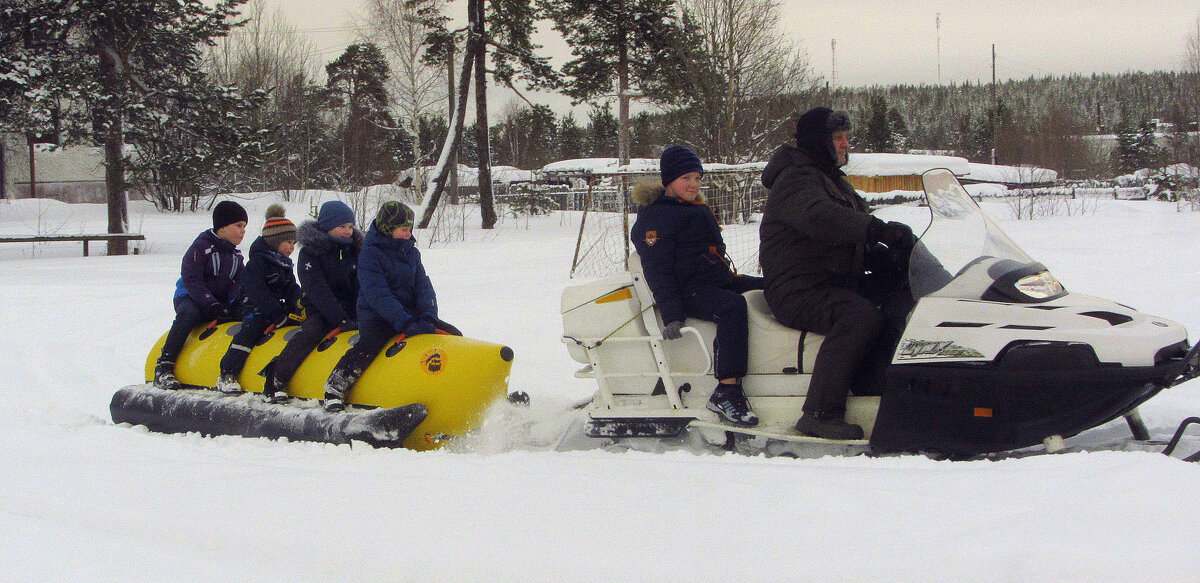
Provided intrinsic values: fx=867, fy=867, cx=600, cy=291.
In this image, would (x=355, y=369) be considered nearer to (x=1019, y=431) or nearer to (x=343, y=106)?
(x=1019, y=431)

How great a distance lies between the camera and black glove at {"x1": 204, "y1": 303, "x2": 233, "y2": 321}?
6125mm

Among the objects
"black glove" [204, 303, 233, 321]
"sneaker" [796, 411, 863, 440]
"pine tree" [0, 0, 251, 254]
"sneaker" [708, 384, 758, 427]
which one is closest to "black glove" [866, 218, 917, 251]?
"sneaker" [796, 411, 863, 440]

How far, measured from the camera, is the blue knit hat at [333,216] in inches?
210

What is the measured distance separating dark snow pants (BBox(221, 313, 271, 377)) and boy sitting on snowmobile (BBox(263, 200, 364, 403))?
1.14 feet

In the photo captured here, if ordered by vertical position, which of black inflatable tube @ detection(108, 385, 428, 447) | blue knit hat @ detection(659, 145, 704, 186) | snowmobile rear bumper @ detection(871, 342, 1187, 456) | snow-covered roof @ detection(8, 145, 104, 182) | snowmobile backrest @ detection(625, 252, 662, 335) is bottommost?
black inflatable tube @ detection(108, 385, 428, 447)

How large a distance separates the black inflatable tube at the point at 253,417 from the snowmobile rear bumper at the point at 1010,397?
246 cm

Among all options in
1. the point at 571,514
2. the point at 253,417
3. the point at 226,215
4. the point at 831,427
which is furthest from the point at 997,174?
the point at 571,514

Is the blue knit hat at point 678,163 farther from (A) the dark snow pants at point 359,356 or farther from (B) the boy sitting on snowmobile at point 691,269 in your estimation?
(A) the dark snow pants at point 359,356

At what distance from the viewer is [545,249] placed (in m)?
18.0

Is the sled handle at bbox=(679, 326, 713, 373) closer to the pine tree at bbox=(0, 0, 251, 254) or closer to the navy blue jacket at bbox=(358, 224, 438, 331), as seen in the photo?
the navy blue jacket at bbox=(358, 224, 438, 331)

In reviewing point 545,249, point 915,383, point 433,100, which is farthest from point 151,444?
point 433,100

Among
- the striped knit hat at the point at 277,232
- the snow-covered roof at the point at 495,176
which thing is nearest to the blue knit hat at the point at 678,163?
the striped knit hat at the point at 277,232

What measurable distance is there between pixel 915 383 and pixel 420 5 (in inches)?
871

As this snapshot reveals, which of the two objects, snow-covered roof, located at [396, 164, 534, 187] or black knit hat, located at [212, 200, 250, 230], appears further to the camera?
snow-covered roof, located at [396, 164, 534, 187]
